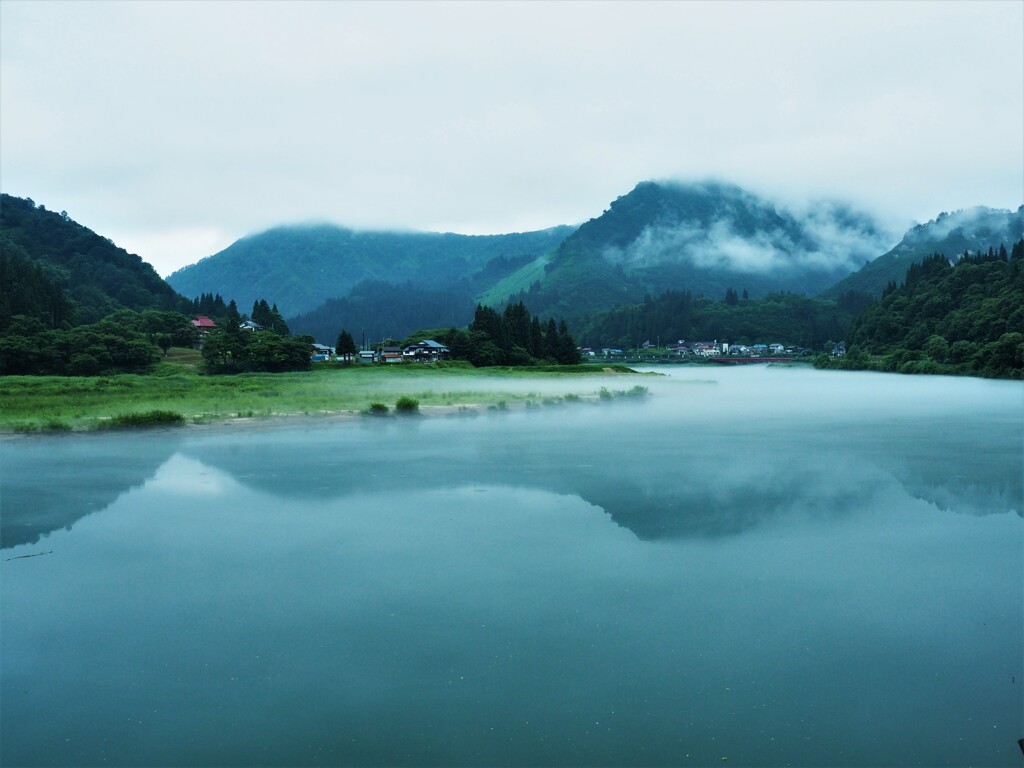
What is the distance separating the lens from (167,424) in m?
30.3

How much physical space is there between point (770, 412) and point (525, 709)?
120 feet

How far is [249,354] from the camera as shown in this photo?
6631 centimetres

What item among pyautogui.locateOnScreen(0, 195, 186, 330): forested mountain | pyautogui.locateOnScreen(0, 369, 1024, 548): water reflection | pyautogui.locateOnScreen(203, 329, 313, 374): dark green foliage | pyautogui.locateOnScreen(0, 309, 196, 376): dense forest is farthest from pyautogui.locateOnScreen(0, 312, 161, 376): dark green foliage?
pyautogui.locateOnScreen(0, 369, 1024, 548): water reflection

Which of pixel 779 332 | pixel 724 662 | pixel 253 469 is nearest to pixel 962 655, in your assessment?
pixel 724 662

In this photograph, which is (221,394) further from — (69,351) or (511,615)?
(511,615)

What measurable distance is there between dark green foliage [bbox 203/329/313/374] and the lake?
45.0 metres

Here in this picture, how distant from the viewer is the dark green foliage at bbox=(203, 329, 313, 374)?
64.4 m

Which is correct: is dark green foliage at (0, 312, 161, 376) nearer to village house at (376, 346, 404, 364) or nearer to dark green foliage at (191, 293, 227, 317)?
village house at (376, 346, 404, 364)

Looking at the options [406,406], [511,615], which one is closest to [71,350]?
[406,406]

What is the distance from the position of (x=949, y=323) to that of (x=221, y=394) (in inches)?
4066

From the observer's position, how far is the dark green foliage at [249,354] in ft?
211

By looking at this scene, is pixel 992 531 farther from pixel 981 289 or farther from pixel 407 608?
pixel 981 289

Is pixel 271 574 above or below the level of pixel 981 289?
below

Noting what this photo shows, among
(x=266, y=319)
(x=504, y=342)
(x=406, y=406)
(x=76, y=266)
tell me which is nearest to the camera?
(x=406, y=406)
